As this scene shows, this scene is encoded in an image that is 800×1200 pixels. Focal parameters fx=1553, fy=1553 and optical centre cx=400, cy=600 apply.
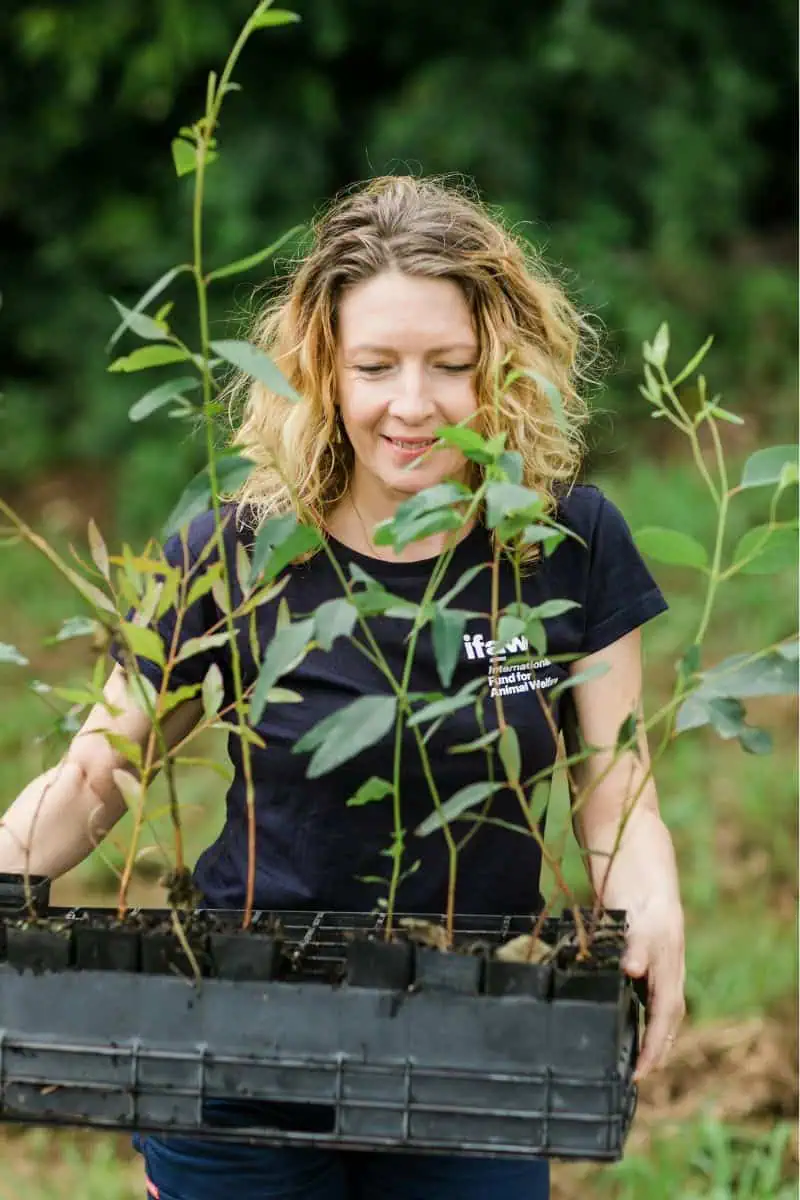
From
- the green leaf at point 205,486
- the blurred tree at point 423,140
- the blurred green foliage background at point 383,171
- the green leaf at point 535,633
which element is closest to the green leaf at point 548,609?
A: the green leaf at point 535,633

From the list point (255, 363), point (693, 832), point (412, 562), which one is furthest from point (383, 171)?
point (255, 363)

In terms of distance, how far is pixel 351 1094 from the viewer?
3.90 ft

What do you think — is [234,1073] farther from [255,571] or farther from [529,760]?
[529,760]

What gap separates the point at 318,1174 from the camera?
5.19 ft

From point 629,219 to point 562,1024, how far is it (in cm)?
547

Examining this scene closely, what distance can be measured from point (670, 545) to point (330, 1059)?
48 cm

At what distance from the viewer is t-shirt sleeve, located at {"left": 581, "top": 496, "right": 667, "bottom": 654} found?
65.7 inches

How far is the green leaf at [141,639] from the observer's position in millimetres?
1226

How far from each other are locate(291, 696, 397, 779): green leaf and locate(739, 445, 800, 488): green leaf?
12.9 inches

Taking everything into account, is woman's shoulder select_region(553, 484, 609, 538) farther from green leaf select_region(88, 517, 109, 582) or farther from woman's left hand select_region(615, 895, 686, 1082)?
green leaf select_region(88, 517, 109, 582)

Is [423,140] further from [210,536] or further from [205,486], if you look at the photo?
[205,486]

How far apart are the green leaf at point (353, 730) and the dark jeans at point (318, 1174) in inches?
22.9

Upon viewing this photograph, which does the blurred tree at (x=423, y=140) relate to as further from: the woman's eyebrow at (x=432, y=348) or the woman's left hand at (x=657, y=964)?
the woman's left hand at (x=657, y=964)

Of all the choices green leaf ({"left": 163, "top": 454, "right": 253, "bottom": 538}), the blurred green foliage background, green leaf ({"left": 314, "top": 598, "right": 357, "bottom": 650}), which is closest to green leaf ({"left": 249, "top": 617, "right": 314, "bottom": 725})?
green leaf ({"left": 314, "top": 598, "right": 357, "bottom": 650})
